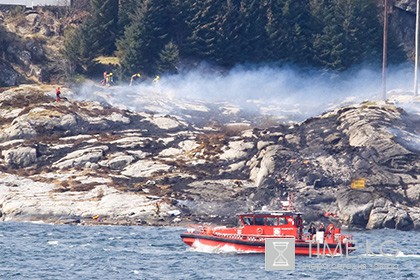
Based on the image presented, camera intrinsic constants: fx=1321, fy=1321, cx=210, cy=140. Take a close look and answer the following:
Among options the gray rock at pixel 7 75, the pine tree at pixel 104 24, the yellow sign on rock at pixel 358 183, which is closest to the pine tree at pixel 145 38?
the pine tree at pixel 104 24

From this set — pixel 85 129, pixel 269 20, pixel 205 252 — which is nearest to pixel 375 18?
pixel 269 20

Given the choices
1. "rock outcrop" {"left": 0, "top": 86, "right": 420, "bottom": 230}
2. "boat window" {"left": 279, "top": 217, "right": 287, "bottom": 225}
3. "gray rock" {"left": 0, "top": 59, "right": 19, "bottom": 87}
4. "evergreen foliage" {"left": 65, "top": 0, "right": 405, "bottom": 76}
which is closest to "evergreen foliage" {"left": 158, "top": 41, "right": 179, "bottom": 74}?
"evergreen foliage" {"left": 65, "top": 0, "right": 405, "bottom": 76}

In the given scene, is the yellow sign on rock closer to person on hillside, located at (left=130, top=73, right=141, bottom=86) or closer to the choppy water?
the choppy water

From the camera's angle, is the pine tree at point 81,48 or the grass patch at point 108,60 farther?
the grass patch at point 108,60

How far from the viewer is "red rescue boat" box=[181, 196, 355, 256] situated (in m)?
79.1

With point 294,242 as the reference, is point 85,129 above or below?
above

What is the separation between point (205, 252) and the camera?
267 feet

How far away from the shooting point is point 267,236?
80.4 m

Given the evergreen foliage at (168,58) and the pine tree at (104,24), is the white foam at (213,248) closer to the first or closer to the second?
the evergreen foliage at (168,58)

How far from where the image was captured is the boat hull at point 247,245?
7900 centimetres

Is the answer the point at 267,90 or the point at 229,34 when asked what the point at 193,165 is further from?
the point at 229,34

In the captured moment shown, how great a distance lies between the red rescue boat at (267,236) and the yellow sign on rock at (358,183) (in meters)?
17.3

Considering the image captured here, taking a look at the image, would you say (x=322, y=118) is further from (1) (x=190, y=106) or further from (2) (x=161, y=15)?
(2) (x=161, y=15)

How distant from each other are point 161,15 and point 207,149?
30913 mm
